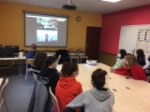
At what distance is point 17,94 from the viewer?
3203 millimetres

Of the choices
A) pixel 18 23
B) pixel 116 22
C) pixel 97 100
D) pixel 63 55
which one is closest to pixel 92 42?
pixel 116 22

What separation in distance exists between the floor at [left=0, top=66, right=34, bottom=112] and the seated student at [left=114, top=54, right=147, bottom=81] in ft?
6.49

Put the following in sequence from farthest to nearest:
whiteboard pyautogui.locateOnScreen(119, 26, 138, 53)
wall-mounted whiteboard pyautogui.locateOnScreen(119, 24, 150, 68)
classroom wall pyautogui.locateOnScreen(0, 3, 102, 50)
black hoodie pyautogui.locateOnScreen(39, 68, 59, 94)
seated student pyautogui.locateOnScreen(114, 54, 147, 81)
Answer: classroom wall pyautogui.locateOnScreen(0, 3, 102, 50), whiteboard pyautogui.locateOnScreen(119, 26, 138, 53), wall-mounted whiteboard pyautogui.locateOnScreen(119, 24, 150, 68), seated student pyautogui.locateOnScreen(114, 54, 147, 81), black hoodie pyautogui.locateOnScreen(39, 68, 59, 94)

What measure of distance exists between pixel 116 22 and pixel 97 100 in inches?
198

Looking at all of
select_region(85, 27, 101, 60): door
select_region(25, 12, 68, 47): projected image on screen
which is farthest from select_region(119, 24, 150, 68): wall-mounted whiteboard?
select_region(25, 12, 68, 47): projected image on screen

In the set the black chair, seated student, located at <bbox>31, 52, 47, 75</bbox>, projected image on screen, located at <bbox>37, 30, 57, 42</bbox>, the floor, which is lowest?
the floor

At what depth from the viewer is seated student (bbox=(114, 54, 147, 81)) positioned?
2.40 m

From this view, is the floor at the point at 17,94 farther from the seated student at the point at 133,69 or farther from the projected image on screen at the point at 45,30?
the seated student at the point at 133,69

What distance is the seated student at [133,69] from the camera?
2.40 metres

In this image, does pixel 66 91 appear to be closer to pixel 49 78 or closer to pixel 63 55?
pixel 49 78

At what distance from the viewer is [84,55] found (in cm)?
650

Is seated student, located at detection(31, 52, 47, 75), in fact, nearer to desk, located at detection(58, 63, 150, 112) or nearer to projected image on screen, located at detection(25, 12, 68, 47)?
desk, located at detection(58, 63, 150, 112)

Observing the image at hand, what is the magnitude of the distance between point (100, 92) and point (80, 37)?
5.28m

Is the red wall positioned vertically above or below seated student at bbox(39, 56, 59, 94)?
above
